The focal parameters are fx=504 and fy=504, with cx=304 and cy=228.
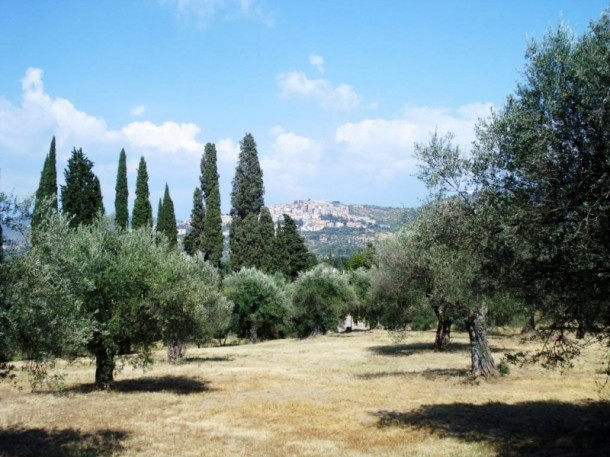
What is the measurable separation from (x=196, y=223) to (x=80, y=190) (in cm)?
2450

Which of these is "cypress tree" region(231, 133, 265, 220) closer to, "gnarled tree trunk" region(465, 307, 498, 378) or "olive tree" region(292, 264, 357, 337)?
"olive tree" region(292, 264, 357, 337)

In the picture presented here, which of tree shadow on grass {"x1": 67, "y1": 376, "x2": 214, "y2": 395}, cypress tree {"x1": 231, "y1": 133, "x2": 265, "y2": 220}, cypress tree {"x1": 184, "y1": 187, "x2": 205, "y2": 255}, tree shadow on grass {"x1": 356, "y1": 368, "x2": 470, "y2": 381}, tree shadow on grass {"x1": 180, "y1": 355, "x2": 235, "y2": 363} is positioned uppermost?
cypress tree {"x1": 231, "y1": 133, "x2": 265, "y2": 220}

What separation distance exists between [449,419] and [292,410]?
6210mm

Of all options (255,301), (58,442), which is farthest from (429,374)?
(255,301)

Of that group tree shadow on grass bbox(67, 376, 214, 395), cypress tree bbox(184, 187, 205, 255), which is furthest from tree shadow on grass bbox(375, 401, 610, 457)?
cypress tree bbox(184, 187, 205, 255)

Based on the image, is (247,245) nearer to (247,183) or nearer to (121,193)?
(247,183)

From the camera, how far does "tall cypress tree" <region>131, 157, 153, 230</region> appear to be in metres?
64.8

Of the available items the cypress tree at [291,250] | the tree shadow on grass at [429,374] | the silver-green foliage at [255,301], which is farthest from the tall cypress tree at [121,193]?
the tree shadow on grass at [429,374]

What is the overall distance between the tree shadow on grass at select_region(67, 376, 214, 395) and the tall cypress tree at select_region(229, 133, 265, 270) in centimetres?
4342

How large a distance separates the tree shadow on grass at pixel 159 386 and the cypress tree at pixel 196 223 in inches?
1868

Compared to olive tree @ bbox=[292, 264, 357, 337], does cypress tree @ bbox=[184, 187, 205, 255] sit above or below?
above

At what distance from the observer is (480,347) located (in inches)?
1026

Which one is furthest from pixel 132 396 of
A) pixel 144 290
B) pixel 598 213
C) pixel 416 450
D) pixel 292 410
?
pixel 598 213

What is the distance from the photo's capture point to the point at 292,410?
2048 cm
